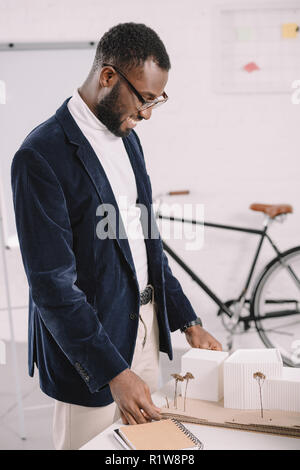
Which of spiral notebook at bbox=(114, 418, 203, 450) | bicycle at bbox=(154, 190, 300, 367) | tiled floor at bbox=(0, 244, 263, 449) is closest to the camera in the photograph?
spiral notebook at bbox=(114, 418, 203, 450)

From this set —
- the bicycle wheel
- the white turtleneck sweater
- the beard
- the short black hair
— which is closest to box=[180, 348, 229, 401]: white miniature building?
the white turtleneck sweater

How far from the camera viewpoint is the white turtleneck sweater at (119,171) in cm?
128

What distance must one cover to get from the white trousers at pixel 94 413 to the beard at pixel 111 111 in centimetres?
47

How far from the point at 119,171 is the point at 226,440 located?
693 millimetres

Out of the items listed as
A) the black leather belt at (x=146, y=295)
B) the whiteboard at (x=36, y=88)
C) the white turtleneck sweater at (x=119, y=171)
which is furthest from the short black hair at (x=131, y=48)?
the whiteboard at (x=36, y=88)

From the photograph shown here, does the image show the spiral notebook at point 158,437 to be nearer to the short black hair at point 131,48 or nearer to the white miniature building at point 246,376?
the white miniature building at point 246,376

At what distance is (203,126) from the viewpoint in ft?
9.68

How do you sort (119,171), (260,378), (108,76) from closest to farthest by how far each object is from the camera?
(260,378) → (108,76) → (119,171)

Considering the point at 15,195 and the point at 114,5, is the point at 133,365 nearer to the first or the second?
the point at 15,195

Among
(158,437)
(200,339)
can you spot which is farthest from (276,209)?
(158,437)

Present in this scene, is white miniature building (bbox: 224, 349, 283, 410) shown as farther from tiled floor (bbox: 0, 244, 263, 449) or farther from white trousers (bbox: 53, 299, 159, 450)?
tiled floor (bbox: 0, 244, 263, 449)

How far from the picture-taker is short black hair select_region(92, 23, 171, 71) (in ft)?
3.92

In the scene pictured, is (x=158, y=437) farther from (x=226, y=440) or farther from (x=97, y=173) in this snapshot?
(x=97, y=173)

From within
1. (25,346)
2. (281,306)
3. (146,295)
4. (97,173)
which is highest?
(97,173)
